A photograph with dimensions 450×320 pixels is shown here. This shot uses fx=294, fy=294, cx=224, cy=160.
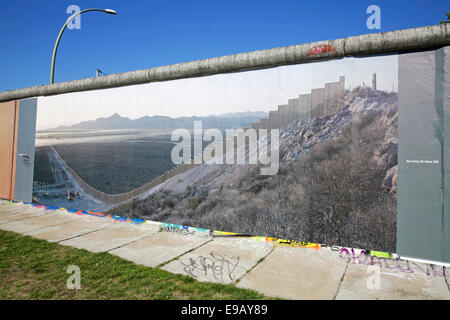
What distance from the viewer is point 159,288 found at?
357cm

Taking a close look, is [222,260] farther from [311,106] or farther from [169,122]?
[169,122]

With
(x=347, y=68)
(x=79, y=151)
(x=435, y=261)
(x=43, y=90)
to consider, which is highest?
(x=43, y=90)

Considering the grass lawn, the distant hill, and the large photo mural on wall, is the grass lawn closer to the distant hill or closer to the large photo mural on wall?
the large photo mural on wall

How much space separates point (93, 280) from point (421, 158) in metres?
4.76

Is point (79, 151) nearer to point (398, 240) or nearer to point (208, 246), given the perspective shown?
point (208, 246)

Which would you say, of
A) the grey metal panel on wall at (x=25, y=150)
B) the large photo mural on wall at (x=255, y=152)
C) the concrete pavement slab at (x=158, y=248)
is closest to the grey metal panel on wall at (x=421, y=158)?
the large photo mural on wall at (x=255, y=152)

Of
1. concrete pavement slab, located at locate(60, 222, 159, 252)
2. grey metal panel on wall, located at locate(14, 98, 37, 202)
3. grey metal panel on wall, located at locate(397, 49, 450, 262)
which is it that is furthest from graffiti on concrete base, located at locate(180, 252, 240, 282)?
grey metal panel on wall, located at locate(14, 98, 37, 202)

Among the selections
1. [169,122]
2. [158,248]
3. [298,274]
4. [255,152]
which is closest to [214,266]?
[298,274]

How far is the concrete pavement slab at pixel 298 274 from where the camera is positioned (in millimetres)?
3486

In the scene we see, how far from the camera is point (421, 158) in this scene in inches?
164

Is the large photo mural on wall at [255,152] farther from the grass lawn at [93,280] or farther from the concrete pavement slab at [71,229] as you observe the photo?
the grass lawn at [93,280]

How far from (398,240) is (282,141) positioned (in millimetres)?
2339

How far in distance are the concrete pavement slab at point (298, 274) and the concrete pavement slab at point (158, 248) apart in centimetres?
142

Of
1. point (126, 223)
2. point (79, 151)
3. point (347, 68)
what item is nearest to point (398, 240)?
point (347, 68)
